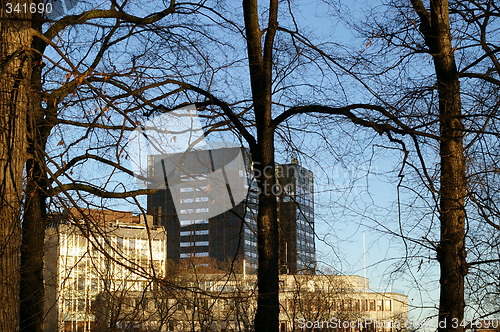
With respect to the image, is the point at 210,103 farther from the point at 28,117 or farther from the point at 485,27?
the point at 485,27

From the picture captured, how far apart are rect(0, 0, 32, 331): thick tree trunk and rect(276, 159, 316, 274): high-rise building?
9.31 feet

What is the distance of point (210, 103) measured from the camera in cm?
627

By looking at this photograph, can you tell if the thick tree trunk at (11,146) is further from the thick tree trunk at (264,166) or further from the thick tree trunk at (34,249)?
the thick tree trunk at (264,166)

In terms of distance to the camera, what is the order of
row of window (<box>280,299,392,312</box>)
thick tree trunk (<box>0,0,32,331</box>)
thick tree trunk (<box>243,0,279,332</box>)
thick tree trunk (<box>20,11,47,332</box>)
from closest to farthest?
thick tree trunk (<box>0,0,32,331</box>) → thick tree trunk (<box>243,0,279,332</box>) → thick tree trunk (<box>20,11,47,332</box>) → row of window (<box>280,299,392,312</box>)

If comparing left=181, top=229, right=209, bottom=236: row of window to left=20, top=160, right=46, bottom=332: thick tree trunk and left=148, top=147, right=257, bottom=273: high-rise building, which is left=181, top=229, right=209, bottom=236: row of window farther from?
left=20, top=160, right=46, bottom=332: thick tree trunk

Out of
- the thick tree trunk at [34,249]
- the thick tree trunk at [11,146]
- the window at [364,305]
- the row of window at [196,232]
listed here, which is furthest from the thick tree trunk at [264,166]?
the window at [364,305]

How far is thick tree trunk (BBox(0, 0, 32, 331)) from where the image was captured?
4.44 metres

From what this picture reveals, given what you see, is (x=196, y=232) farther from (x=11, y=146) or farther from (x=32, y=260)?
(x=11, y=146)

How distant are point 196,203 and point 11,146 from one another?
2.43 m

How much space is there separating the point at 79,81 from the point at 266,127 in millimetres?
2151

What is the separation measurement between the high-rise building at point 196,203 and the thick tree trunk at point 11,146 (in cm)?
155

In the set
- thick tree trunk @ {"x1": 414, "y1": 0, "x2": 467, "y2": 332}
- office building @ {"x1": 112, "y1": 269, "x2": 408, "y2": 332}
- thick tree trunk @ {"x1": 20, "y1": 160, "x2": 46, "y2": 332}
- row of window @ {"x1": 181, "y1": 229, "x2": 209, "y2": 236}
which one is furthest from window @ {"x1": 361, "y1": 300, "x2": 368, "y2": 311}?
thick tree trunk @ {"x1": 20, "y1": 160, "x2": 46, "y2": 332}

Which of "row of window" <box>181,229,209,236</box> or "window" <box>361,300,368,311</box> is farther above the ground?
"row of window" <box>181,229,209,236</box>

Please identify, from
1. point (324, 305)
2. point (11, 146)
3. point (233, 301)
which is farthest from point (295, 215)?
point (324, 305)
